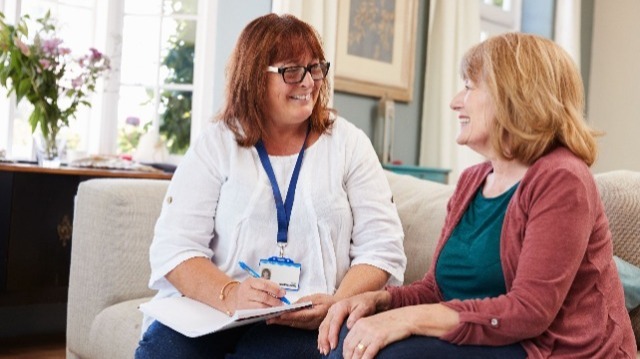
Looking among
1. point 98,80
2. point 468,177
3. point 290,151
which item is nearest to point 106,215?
point 290,151

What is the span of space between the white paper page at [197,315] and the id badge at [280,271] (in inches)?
5.6

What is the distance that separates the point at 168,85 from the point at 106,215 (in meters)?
1.96

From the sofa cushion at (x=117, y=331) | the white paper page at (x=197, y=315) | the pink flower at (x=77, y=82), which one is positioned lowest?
the sofa cushion at (x=117, y=331)

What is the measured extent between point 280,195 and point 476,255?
625 mm

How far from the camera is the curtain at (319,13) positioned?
4.01m

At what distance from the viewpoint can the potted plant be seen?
360 cm

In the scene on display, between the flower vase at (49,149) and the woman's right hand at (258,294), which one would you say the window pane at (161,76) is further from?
the woman's right hand at (258,294)

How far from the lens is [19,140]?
394cm

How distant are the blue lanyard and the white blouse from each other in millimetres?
12

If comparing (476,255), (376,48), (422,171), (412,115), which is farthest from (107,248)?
(412,115)

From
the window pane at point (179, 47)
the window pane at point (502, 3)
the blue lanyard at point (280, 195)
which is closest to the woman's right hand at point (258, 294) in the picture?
the blue lanyard at point (280, 195)

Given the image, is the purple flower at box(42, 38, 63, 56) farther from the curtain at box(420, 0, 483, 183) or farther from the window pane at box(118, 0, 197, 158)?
the curtain at box(420, 0, 483, 183)

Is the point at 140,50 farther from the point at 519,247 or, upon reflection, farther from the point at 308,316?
the point at 519,247

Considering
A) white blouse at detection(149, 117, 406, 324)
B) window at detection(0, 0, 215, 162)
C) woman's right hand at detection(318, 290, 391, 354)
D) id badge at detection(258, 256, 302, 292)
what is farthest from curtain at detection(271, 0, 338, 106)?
Answer: woman's right hand at detection(318, 290, 391, 354)
